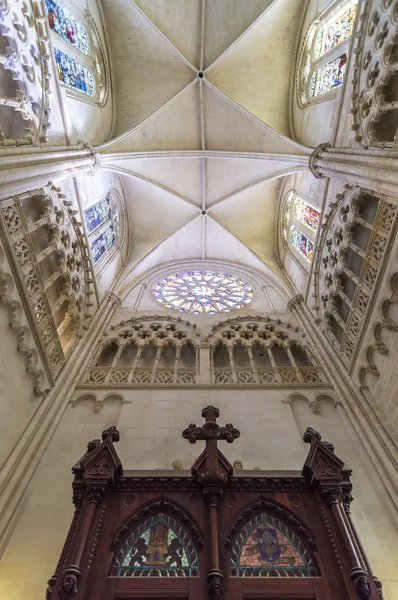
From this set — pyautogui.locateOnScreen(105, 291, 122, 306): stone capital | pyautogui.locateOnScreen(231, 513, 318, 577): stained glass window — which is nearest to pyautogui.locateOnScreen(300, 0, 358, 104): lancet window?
pyautogui.locateOnScreen(105, 291, 122, 306): stone capital

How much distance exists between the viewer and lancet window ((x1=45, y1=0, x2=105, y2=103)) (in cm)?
1007

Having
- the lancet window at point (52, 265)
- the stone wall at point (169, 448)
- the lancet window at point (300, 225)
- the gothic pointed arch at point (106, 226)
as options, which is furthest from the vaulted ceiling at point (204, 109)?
the stone wall at point (169, 448)

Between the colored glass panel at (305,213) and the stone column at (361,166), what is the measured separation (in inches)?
100

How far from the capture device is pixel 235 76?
561 inches

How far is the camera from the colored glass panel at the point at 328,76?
10.6 metres

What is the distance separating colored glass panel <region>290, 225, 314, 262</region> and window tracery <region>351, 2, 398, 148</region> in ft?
16.2

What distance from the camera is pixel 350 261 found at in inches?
392

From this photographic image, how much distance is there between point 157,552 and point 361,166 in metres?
8.00

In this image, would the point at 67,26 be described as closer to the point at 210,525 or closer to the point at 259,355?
the point at 259,355

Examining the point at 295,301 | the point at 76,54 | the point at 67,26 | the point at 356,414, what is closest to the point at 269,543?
the point at 356,414

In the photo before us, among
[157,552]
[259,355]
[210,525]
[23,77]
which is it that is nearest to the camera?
[157,552]

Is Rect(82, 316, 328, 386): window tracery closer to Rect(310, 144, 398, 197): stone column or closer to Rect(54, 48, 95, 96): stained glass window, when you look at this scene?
Rect(310, 144, 398, 197): stone column

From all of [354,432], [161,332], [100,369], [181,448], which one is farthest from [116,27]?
[354,432]

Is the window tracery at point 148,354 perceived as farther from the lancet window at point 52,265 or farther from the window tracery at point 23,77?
the window tracery at point 23,77
